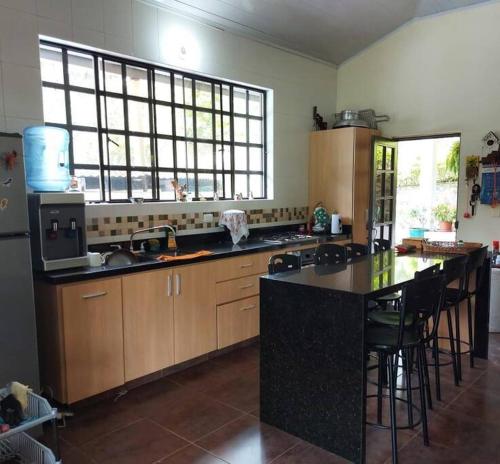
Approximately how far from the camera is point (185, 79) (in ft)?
13.0

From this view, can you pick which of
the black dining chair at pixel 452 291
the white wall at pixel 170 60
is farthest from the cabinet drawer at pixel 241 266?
the black dining chair at pixel 452 291

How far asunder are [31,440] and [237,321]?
6.32 feet

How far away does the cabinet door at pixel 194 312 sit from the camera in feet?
10.5

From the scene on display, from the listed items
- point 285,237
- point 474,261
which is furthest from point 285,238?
point 474,261

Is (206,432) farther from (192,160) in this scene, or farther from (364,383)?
(192,160)

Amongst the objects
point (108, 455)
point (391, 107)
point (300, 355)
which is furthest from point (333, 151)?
point (108, 455)

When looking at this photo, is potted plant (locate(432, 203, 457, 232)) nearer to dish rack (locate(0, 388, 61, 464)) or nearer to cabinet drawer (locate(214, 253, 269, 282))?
cabinet drawer (locate(214, 253, 269, 282))

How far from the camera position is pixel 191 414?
8.80 feet

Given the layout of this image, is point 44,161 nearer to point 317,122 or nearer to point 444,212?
point 317,122

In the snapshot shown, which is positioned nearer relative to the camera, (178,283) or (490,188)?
(178,283)

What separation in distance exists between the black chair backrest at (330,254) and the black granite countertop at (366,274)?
0.25 meters

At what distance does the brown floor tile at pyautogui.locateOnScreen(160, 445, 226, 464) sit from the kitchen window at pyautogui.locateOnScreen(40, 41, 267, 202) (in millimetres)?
1974

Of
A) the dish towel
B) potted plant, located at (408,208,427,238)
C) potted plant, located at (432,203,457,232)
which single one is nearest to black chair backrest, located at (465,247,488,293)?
the dish towel

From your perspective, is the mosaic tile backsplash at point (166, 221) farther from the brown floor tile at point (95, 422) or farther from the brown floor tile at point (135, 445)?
the brown floor tile at point (135, 445)
